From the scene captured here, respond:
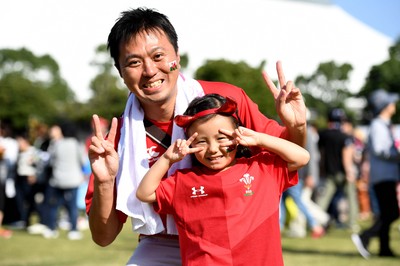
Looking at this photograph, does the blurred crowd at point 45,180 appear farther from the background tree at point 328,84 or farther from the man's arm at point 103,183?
the background tree at point 328,84

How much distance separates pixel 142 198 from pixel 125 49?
2.54 ft

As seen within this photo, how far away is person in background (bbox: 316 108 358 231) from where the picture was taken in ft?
39.0

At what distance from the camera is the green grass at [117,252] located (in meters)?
8.57

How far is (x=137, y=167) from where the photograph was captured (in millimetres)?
3535

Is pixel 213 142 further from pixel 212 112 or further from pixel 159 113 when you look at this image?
pixel 159 113

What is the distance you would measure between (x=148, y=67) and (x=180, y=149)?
48cm

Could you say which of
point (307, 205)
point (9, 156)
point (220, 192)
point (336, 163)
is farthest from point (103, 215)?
point (9, 156)

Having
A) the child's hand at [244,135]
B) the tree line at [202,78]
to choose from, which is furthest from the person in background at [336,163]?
the tree line at [202,78]

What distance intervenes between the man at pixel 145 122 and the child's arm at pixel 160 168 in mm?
124

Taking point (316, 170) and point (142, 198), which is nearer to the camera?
point (142, 198)

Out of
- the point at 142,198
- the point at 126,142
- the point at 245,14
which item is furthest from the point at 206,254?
the point at 245,14

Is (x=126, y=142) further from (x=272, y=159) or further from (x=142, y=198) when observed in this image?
(x=272, y=159)

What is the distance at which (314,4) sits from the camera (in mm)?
107312

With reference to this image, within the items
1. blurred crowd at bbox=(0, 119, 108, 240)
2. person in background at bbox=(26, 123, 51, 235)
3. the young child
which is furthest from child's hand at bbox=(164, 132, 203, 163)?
person in background at bbox=(26, 123, 51, 235)
